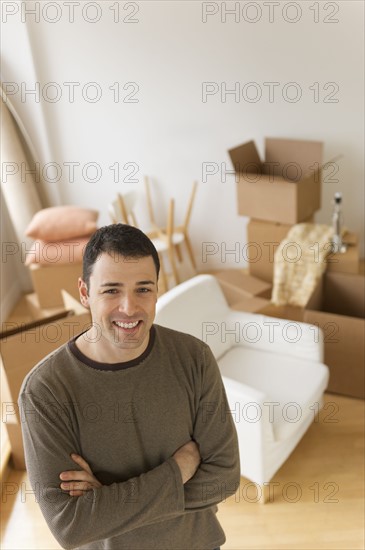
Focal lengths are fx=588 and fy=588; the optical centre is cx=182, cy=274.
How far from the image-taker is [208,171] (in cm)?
453

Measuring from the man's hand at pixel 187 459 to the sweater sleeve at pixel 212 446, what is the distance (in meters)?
0.02

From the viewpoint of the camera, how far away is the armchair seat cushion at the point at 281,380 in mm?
2666

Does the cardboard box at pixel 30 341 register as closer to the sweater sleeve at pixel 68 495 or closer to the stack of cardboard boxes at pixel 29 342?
the stack of cardboard boxes at pixel 29 342

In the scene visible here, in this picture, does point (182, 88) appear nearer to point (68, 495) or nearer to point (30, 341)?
point (30, 341)

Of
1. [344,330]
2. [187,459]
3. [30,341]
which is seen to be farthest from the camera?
[344,330]

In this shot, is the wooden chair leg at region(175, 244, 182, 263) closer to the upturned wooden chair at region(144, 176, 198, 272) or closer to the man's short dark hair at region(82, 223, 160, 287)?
the upturned wooden chair at region(144, 176, 198, 272)

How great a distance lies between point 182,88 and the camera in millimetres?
4293

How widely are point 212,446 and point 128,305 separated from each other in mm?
486

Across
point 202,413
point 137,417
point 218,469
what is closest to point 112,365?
point 137,417

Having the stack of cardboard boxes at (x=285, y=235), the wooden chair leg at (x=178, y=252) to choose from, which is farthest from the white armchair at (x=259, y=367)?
the wooden chair leg at (x=178, y=252)

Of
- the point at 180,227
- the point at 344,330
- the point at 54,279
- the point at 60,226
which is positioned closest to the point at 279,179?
the point at 180,227

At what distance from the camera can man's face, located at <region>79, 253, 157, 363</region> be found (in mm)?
1380

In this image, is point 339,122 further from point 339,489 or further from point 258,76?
point 339,489

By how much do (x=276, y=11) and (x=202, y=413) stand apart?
331 cm
